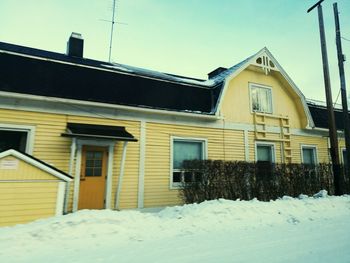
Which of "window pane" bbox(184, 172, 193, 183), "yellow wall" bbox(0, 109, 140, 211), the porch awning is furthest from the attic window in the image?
the porch awning

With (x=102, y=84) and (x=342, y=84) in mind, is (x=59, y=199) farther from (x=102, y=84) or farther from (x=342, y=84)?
(x=342, y=84)

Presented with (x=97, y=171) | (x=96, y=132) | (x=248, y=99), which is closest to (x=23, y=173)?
(x=96, y=132)

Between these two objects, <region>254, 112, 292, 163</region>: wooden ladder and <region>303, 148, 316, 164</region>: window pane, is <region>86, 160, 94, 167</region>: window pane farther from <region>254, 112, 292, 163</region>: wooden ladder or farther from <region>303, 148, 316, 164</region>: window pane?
<region>303, 148, 316, 164</region>: window pane

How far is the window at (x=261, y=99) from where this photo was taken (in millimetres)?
12961

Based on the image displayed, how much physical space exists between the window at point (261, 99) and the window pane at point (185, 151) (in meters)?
3.67

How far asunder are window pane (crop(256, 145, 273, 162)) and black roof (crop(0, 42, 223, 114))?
11.2ft

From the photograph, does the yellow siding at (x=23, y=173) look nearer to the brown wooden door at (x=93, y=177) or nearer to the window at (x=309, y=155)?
the brown wooden door at (x=93, y=177)

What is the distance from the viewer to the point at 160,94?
34.5 feet

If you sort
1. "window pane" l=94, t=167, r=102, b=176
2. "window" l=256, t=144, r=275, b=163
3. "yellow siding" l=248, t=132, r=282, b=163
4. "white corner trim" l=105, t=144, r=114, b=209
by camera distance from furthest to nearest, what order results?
"window" l=256, t=144, r=275, b=163 → "yellow siding" l=248, t=132, r=282, b=163 → "window pane" l=94, t=167, r=102, b=176 → "white corner trim" l=105, t=144, r=114, b=209

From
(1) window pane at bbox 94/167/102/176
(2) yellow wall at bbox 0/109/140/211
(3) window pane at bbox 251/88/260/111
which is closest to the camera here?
(2) yellow wall at bbox 0/109/140/211

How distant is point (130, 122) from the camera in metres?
9.77

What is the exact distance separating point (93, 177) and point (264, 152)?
27.0 feet

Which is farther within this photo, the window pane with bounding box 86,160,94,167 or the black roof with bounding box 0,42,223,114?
the window pane with bounding box 86,160,94,167

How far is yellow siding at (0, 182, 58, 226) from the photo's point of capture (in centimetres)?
571
